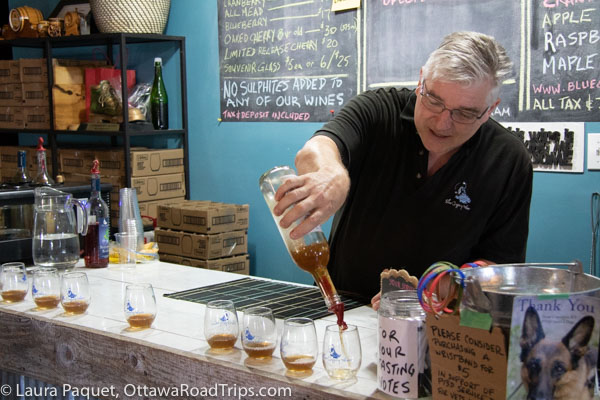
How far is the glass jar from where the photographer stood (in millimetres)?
1224

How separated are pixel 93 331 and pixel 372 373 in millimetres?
705

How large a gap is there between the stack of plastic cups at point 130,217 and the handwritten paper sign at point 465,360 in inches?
62.4

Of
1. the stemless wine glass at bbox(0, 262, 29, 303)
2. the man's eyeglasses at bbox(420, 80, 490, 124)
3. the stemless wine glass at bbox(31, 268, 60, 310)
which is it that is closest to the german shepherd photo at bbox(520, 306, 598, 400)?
the man's eyeglasses at bbox(420, 80, 490, 124)

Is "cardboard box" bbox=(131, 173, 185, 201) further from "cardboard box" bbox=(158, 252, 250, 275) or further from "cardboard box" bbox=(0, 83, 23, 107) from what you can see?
"cardboard box" bbox=(0, 83, 23, 107)

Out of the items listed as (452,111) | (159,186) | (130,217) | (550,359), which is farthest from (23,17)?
(550,359)

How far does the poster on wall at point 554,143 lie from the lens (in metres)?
2.96

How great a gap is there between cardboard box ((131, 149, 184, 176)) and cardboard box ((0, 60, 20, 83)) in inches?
44.1

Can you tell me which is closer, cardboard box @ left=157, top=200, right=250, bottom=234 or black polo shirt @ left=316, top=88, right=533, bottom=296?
black polo shirt @ left=316, top=88, right=533, bottom=296

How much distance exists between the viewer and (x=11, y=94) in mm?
4750

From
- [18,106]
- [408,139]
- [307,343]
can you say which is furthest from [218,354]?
[18,106]

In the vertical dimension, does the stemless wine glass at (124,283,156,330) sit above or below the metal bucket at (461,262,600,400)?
below

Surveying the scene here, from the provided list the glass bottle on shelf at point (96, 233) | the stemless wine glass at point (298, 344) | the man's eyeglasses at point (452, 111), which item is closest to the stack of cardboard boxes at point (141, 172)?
the glass bottle on shelf at point (96, 233)

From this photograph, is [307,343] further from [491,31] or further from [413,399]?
[491,31]

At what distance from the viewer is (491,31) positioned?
3162 millimetres
